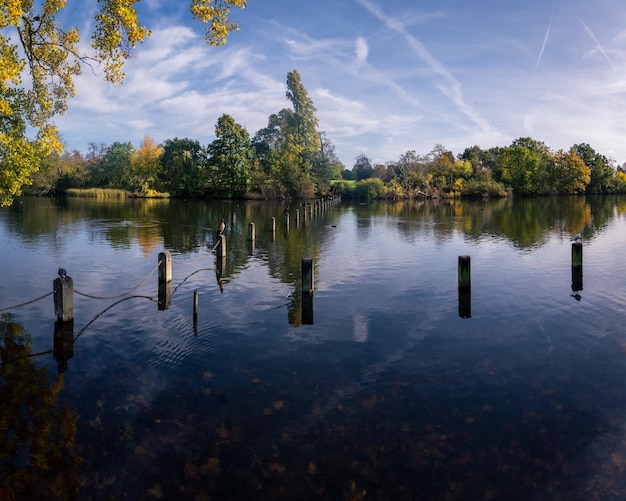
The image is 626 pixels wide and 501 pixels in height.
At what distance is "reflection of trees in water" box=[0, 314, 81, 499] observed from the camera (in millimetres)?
5906

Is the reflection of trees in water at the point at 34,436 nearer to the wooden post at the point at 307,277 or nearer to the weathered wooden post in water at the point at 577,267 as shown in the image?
the wooden post at the point at 307,277

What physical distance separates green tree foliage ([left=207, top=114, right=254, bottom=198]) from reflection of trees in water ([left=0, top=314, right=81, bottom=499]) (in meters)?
77.6

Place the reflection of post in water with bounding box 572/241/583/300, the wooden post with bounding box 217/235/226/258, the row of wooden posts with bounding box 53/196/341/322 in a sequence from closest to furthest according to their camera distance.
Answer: the row of wooden posts with bounding box 53/196/341/322, the reflection of post in water with bounding box 572/241/583/300, the wooden post with bounding box 217/235/226/258

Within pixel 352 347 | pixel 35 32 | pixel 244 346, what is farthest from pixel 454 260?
pixel 35 32

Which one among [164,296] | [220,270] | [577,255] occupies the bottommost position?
[164,296]

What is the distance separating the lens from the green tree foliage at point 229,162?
84.3 m

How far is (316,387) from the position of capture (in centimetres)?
875

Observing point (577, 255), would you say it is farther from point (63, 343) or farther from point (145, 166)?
point (145, 166)

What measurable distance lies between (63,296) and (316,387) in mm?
6902

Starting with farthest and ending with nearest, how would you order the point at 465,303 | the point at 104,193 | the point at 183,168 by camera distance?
the point at 104,193, the point at 183,168, the point at 465,303

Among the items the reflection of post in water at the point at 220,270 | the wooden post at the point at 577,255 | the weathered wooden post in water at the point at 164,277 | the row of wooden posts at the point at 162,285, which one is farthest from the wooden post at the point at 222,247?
the wooden post at the point at 577,255

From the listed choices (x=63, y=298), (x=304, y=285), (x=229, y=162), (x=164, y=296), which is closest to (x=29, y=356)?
(x=63, y=298)

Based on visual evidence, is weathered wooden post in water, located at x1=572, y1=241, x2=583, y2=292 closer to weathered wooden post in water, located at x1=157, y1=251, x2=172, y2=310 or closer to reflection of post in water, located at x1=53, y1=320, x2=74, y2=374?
weathered wooden post in water, located at x1=157, y1=251, x2=172, y2=310

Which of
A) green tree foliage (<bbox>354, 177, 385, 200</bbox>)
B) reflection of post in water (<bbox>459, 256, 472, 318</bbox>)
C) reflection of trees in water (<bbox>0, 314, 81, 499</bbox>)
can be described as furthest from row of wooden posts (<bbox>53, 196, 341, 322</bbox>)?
green tree foliage (<bbox>354, 177, 385, 200</bbox>)
